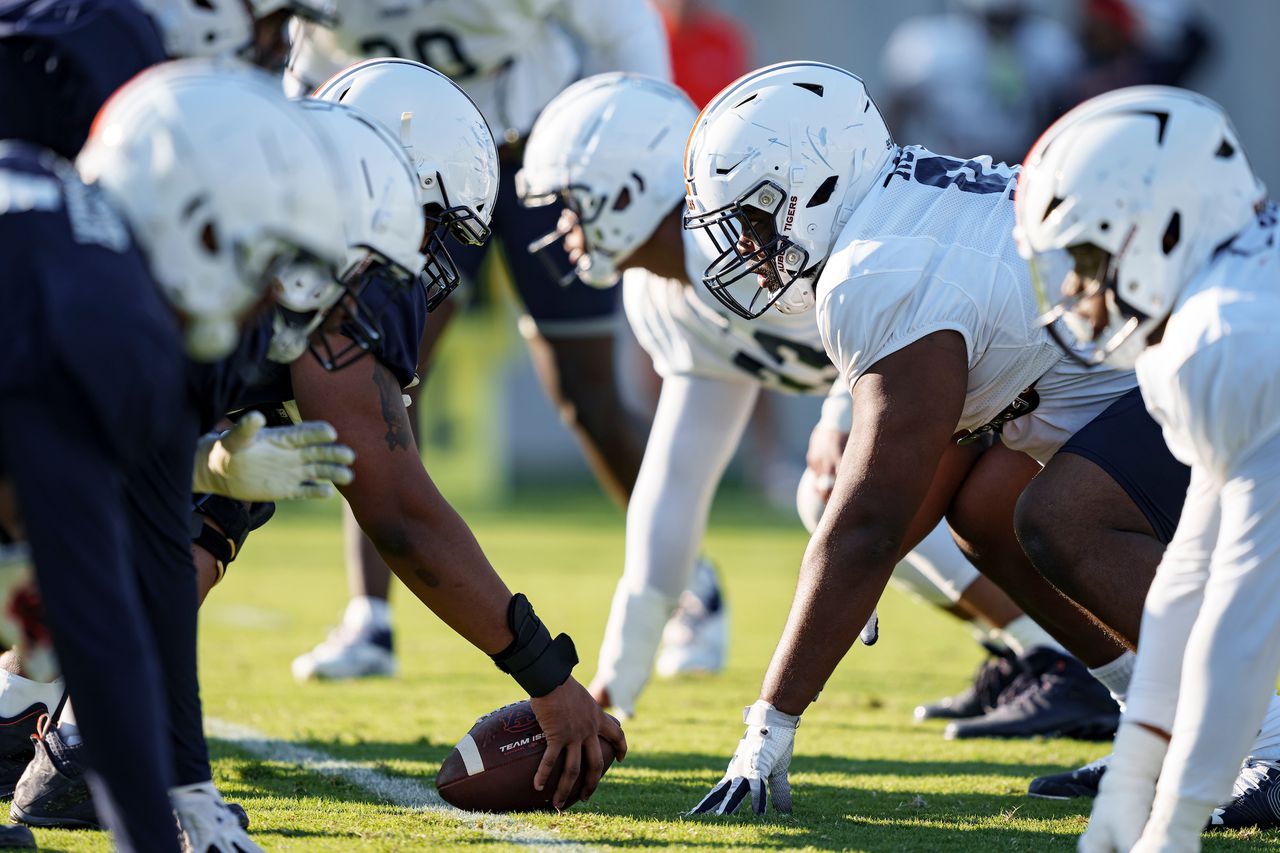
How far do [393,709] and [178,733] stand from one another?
1920 millimetres

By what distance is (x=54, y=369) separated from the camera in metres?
2.28

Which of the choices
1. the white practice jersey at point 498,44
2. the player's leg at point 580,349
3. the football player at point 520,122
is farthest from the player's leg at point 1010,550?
the white practice jersey at point 498,44

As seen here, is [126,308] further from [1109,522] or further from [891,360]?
[1109,522]

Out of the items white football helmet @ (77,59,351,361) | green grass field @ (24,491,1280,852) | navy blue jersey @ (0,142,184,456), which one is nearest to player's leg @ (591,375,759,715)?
green grass field @ (24,491,1280,852)

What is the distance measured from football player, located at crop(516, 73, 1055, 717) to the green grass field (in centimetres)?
35

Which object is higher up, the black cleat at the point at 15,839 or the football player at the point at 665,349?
the football player at the point at 665,349

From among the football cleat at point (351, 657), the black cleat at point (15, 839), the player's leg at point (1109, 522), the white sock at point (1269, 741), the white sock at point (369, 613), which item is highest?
the player's leg at point (1109, 522)

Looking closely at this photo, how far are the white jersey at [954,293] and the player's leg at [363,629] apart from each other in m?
2.06

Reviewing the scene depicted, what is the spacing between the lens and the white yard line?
10.5 feet

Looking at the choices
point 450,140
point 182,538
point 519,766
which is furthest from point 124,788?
point 450,140

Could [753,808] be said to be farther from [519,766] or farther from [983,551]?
[983,551]

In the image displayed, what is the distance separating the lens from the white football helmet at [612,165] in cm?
437

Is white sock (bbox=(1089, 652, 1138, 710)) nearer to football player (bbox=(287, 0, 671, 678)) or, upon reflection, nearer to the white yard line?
the white yard line

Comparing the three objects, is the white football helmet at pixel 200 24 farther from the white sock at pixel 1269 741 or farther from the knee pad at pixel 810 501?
the white sock at pixel 1269 741
